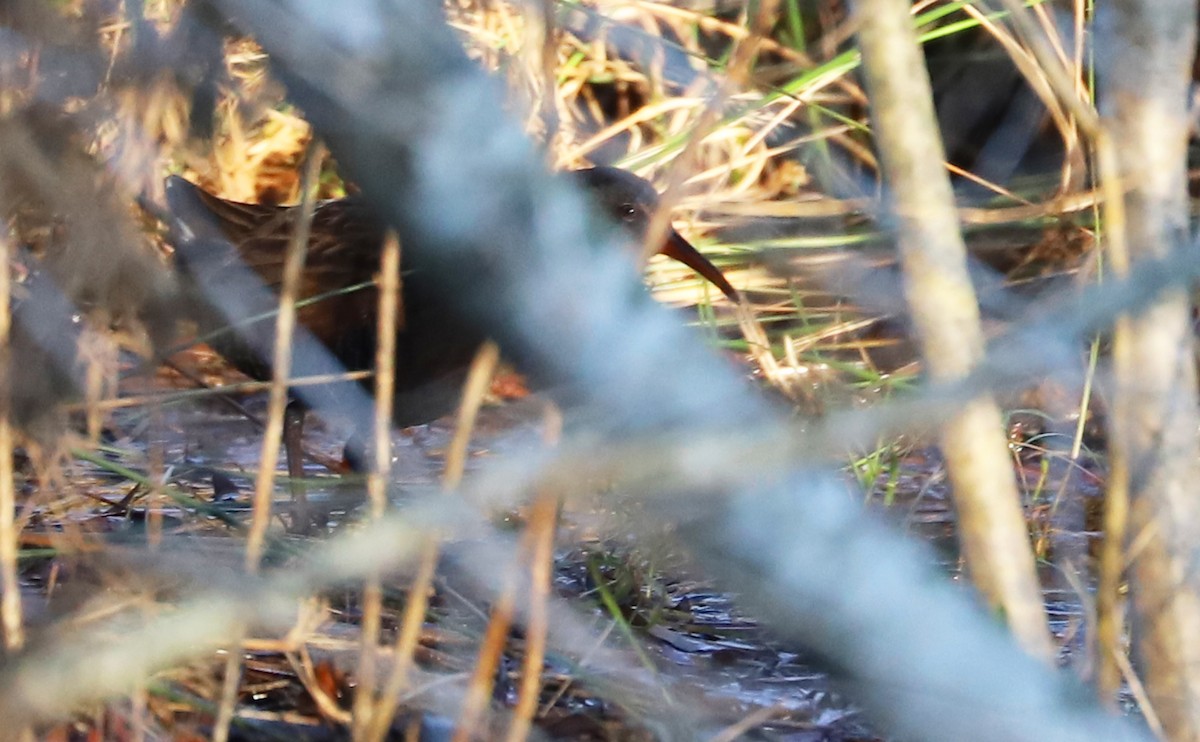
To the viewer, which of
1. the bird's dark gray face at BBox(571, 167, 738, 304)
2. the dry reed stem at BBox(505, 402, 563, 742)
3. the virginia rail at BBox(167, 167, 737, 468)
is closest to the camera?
the dry reed stem at BBox(505, 402, 563, 742)

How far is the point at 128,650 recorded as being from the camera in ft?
2.54

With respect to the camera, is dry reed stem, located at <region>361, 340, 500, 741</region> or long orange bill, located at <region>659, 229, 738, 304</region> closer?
dry reed stem, located at <region>361, 340, 500, 741</region>

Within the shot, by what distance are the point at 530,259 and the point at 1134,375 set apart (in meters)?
0.57

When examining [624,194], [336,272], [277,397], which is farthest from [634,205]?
[277,397]

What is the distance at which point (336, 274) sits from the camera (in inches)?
96.7

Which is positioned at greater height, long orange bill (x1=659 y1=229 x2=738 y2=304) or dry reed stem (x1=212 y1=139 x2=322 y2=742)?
dry reed stem (x1=212 y1=139 x2=322 y2=742)

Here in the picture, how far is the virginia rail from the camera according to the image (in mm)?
2025

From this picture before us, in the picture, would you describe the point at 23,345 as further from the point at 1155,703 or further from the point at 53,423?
the point at 1155,703

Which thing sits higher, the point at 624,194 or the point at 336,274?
the point at 624,194

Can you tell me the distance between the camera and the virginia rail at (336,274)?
203cm

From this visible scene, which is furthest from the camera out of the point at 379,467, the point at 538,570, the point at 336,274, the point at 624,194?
the point at 624,194

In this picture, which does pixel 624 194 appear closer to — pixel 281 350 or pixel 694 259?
pixel 694 259

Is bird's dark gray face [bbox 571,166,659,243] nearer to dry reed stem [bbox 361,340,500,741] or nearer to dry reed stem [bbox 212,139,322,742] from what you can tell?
dry reed stem [bbox 212,139,322,742]

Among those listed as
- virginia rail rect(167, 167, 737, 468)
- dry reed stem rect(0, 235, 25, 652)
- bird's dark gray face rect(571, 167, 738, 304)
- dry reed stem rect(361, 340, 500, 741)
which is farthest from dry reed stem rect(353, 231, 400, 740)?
bird's dark gray face rect(571, 167, 738, 304)
